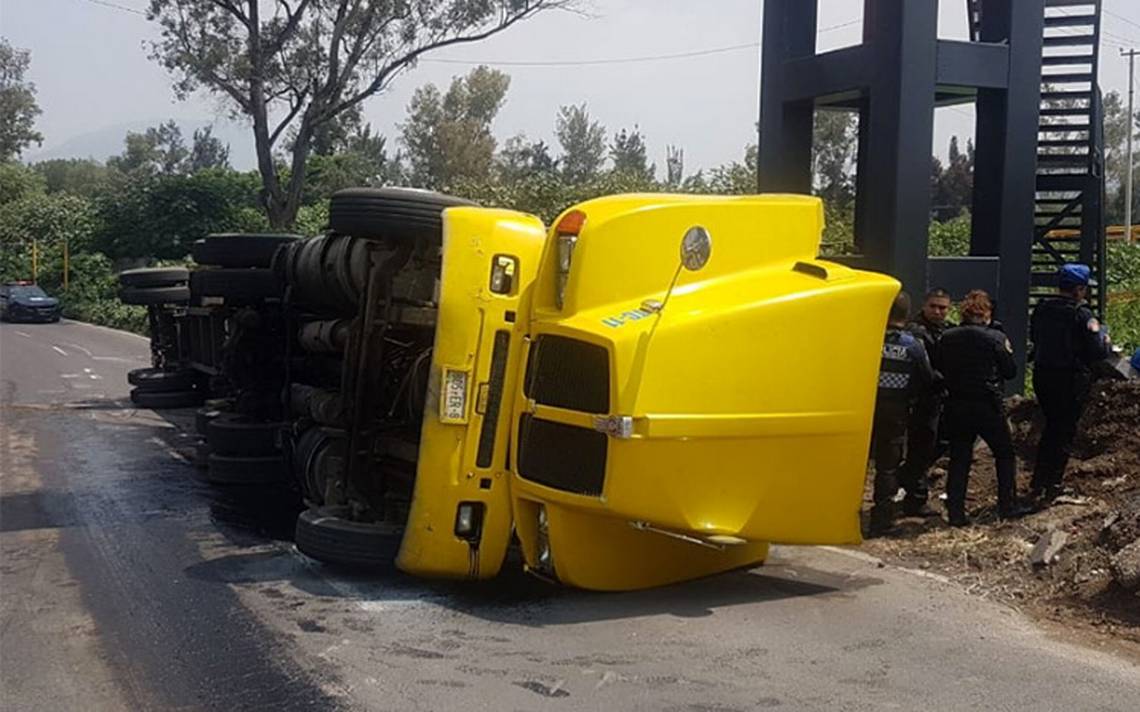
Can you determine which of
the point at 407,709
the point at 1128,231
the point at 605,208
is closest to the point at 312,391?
the point at 605,208

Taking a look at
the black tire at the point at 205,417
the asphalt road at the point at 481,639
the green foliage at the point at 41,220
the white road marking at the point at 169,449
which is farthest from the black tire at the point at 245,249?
the green foliage at the point at 41,220

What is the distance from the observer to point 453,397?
6.32 m

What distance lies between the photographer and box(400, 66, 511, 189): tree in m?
58.8

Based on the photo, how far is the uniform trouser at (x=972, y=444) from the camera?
317 inches

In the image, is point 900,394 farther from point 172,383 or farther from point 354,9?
point 354,9

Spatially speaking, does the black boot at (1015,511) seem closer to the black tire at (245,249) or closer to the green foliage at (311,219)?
the black tire at (245,249)

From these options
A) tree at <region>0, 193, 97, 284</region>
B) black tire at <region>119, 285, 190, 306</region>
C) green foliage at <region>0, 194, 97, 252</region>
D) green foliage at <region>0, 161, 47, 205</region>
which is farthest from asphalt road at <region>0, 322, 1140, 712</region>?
green foliage at <region>0, 161, 47, 205</region>

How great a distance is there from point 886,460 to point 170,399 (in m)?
10.4

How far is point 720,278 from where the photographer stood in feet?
20.9

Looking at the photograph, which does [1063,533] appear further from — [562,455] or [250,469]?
[250,469]

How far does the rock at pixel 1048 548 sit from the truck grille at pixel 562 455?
2.84 metres

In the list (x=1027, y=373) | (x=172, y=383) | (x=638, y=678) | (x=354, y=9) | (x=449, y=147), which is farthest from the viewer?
(x=449, y=147)

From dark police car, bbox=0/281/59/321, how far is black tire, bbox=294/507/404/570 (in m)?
41.2

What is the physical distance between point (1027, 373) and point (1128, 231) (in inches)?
1069
